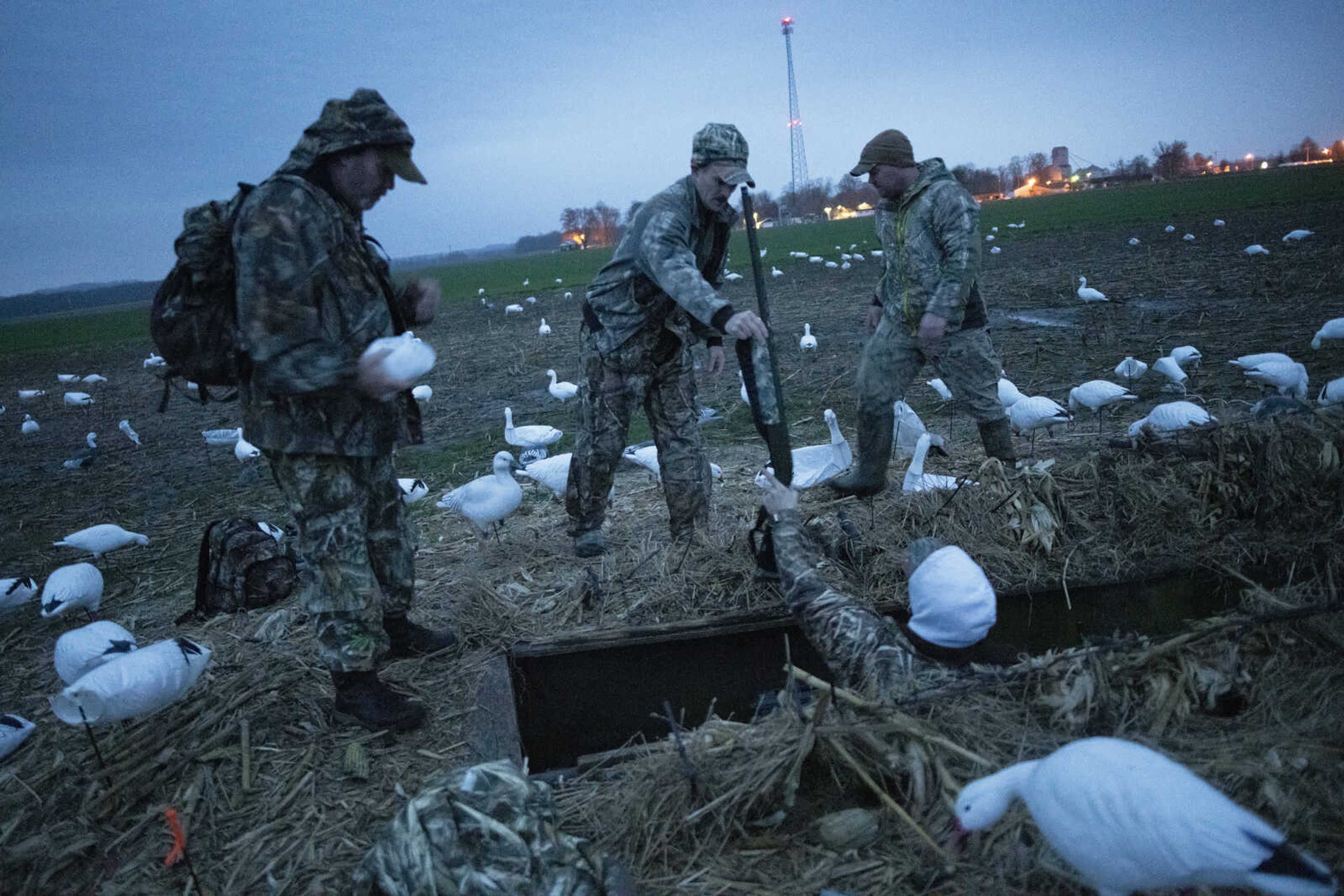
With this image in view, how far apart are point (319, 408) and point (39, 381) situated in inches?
933

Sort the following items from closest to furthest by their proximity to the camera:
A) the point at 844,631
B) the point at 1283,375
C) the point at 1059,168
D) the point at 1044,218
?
1. the point at 844,631
2. the point at 1283,375
3. the point at 1044,218
4. the point at 1059,168

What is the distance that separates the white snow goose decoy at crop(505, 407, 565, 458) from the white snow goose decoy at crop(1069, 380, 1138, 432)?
513cm

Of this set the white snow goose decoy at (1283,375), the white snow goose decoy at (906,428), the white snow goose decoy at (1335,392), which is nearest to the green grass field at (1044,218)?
the white snow goose decoy at (1283,375)

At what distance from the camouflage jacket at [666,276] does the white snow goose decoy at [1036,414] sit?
3.14 metres

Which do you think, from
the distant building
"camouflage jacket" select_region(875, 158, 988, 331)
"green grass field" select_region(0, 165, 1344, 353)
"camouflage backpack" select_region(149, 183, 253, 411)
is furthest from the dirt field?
the distant building

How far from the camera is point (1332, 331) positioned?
8641mm

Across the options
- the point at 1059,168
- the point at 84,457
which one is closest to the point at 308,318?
the point at 84,457

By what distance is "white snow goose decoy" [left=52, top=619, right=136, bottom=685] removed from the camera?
3.79 meters

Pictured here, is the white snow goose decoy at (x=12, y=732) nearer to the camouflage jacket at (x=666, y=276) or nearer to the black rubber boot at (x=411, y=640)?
the black rubber boot at (x=411, y=640)

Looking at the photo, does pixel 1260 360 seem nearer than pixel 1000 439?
No

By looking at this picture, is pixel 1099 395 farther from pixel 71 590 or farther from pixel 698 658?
pixel 71 590

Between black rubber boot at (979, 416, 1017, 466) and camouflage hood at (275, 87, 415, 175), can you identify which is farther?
black rubber boot at (979, 416, 1017, 466)

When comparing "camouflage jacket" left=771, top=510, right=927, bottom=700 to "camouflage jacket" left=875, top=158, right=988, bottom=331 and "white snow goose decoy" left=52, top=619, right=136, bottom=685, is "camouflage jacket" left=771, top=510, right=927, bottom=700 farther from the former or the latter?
"white snow goose decoy" left=52, top=619, right=136, bottom=685

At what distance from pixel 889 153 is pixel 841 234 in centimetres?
4838
